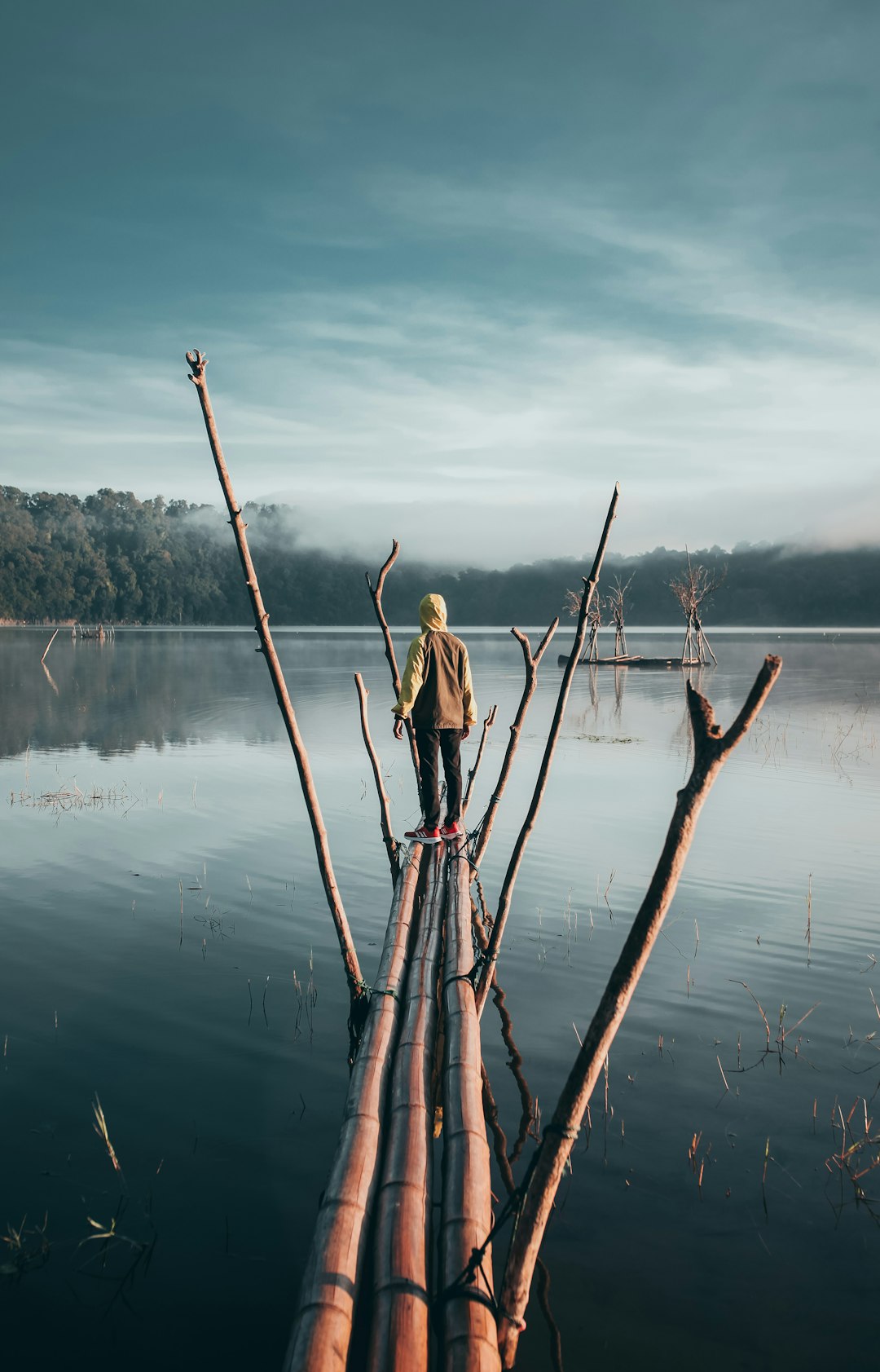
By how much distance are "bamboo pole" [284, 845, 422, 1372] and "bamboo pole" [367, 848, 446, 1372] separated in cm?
7

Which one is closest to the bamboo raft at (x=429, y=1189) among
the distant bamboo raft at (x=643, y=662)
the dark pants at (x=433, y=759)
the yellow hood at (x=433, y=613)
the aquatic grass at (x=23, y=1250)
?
the aquatic grass at (x=23, y=1250)

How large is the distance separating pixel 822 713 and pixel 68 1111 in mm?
25145

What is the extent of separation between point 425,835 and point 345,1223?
5.99m

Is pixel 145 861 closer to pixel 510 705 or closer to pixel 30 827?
pixel 30 827

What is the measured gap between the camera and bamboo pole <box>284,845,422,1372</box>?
98.3 inches

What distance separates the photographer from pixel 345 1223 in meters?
2.95

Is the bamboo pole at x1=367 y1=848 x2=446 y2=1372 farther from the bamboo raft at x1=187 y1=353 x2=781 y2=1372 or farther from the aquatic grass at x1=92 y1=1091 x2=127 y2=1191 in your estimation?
the aquatic grass at x1=92 y1=1091 x2=127 y2=1191

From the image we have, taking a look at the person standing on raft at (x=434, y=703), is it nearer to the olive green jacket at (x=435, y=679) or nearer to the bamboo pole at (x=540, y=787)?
the olive green jacket at (x=435, y=679)

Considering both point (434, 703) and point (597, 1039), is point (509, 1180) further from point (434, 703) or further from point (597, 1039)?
point (434, 703)

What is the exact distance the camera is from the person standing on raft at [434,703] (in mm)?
8578

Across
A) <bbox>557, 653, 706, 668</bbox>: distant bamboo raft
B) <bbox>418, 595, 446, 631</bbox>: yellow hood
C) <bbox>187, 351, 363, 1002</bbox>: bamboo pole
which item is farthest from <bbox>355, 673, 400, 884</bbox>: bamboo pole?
<bbox>557, 653, 706, 668</bbox>: distant bamboo raft

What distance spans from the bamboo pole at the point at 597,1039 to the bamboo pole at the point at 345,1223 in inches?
21.1

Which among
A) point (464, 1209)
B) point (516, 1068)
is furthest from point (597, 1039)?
point (516, 1068)

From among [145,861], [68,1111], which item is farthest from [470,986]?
[145,861]
